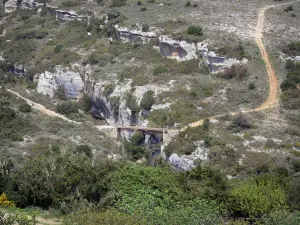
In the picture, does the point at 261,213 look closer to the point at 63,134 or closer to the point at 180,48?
the point at 63,134

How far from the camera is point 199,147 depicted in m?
42.7

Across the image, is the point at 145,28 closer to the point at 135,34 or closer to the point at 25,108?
the point at 135,34

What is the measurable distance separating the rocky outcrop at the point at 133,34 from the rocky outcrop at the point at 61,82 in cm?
902

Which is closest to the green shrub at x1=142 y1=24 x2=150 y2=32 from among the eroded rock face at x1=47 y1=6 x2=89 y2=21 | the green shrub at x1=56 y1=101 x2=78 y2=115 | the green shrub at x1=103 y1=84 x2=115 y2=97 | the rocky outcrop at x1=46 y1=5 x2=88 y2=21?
the green shrub at x1=103 y1=84 x2=115 y2=97

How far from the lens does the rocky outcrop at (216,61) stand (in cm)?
5728

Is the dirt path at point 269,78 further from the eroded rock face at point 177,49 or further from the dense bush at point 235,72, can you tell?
the eroded rock face at point 177,49

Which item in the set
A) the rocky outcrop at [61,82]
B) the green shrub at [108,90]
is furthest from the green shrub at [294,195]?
the rocky outcrop at [61,82]

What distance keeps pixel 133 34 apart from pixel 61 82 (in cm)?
1123

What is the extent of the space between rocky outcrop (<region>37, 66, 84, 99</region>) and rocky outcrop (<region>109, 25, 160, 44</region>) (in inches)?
355

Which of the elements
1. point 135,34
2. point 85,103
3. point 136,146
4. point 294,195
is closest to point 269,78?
point 136,146

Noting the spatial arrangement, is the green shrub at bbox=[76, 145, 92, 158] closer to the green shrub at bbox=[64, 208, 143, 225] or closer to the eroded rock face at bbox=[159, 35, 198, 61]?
the green shrub at bbox=[64, 208, 143, 225]

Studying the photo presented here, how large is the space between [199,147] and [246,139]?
13.3ft

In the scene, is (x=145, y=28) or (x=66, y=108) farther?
(x=145, y=28)

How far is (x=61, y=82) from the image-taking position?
6469 cm
